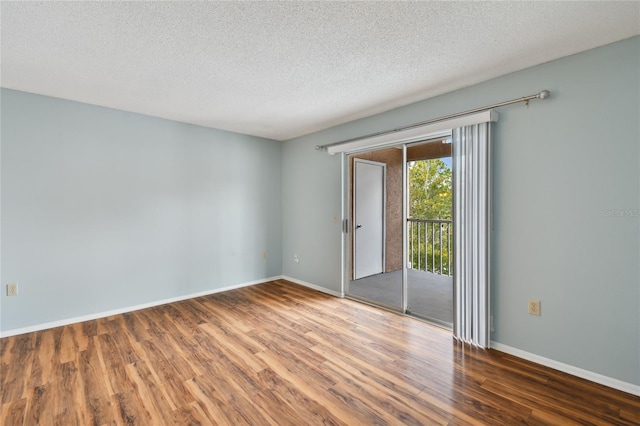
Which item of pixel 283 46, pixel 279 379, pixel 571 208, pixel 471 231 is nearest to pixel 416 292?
pixel 471 231

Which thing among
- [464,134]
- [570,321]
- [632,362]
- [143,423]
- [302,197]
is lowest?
[143,423]

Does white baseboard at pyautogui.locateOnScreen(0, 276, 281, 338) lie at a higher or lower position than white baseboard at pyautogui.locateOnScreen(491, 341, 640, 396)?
higher

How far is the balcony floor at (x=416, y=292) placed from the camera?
3.33 metres

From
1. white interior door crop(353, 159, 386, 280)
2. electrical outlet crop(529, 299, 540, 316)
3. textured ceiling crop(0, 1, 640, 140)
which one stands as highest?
textured ceiling crop(0, 1, 640, 140)

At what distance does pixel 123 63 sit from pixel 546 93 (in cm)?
333

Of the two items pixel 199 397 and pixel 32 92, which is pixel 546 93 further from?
pixel 32 92

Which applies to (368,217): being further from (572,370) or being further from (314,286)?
(572,370)

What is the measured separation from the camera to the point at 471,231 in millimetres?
2602

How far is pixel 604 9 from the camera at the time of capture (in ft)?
5.42

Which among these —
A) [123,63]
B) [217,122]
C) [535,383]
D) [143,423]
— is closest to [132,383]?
[143,423]

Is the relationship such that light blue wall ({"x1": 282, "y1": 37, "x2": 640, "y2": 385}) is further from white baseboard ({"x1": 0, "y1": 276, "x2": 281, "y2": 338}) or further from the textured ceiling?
white baseboard ({"x1": 0, "y1": 276, "x2": 281, "y2": 338})

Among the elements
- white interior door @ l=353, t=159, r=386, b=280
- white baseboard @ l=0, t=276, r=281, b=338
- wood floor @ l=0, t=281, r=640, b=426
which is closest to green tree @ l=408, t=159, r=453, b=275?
white interior door @ l=353, t=159, r=386, b=280

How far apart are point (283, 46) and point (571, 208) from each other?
96.2 inches

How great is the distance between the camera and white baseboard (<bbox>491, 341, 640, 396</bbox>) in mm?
1924
